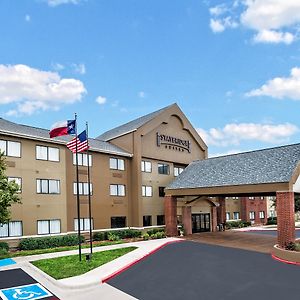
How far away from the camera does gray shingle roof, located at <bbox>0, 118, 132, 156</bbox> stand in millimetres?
26344

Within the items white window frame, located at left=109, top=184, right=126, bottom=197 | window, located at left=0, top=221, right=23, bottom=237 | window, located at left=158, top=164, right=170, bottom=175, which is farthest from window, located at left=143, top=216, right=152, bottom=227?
window, located at left=0, top=221, right=23, bottom=237

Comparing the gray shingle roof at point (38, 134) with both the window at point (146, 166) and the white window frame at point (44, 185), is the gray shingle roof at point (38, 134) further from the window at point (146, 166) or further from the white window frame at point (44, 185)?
the white window frame at point (44, 185)

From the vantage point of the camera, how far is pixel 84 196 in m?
30.9

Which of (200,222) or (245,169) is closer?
A: (245,169)

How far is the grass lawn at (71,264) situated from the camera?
16.8 m

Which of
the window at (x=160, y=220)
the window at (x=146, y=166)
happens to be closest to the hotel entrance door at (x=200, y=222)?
the window at (x=160, y=220)

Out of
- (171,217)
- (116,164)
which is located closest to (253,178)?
(171,217)

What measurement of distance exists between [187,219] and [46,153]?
16.6 m

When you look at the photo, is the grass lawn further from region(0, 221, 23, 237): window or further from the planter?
the planter

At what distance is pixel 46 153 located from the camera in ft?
92.7

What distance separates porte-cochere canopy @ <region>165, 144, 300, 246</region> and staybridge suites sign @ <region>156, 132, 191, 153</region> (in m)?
3.89

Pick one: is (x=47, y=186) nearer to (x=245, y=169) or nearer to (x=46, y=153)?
(x=46, y=153)

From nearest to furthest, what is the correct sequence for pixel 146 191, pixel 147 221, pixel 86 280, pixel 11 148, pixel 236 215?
pixel 86 280, pixel 11 148, pixel 147 221, pixel 146 191, pixel 236 215

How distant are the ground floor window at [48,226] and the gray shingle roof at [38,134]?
7150 mm
